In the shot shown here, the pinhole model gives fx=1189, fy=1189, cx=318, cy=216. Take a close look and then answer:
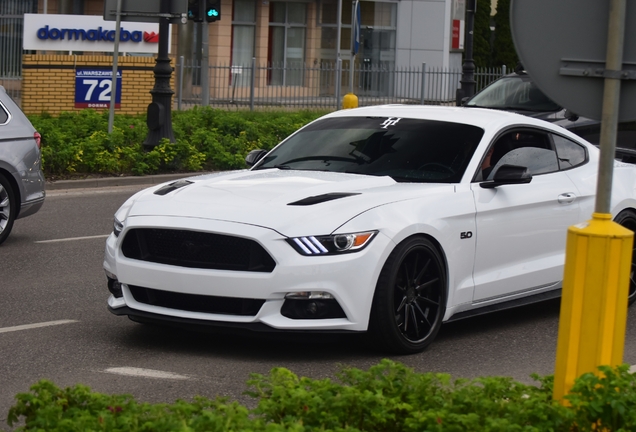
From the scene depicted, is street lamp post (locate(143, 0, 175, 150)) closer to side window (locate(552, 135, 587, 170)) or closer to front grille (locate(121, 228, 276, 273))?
side window (locate(552, 135, 587, 170))

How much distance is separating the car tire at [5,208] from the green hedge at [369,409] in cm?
724

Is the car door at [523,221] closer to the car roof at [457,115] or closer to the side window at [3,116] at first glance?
the car roof at [457,115]

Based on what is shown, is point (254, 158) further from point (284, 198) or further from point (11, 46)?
point (11, 46)

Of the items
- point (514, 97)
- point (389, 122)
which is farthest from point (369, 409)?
point (514, 97)

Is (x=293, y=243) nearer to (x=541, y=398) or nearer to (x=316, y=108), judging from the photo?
(x=541, y=398)

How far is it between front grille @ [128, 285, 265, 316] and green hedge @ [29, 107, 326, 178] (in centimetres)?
999

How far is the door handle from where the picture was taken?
822cm

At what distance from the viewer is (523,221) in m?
7.88

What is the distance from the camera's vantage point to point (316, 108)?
3209 centimetres

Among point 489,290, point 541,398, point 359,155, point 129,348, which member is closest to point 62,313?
point 129,348

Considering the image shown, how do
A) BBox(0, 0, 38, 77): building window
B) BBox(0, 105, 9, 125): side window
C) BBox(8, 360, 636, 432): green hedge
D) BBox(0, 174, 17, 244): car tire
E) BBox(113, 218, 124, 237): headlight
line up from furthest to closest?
BBox(0, 0, 38, 77): building window → BBox(0, 105, 9, 125): side window → BBox(0, 174, 17, 244): car tire → BBox(113, 218, 124, 237): headlight → BBox(8, 360, 636, 432): green hedge

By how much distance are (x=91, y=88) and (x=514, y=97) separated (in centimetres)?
945

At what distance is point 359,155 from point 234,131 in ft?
39.8

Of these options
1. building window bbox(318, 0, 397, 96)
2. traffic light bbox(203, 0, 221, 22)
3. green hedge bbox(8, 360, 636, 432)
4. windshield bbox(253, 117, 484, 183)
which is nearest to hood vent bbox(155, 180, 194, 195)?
windshield bbox(253, 117, 484, 183)
